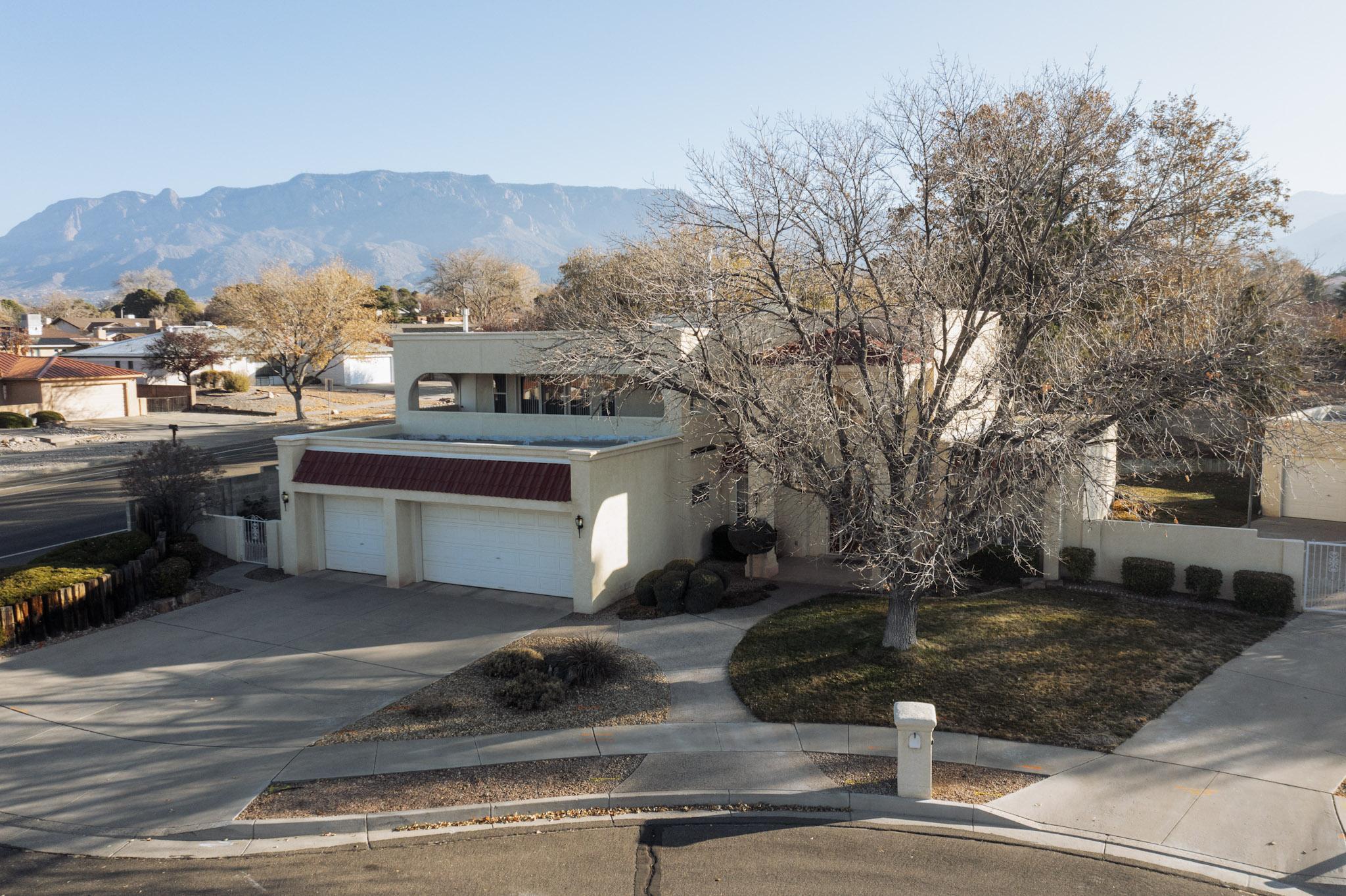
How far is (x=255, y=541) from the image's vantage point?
68.3 ft

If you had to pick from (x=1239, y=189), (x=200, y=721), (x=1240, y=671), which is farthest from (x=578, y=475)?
(x=1239, y=189)

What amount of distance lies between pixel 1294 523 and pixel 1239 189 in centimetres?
1075

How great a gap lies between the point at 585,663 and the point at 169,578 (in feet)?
32.2

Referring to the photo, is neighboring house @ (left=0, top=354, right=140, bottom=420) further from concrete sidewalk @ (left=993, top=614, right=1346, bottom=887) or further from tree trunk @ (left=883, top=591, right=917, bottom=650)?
concrete sidewalk @ (left=993, top=614, right=1346, bottom=887)

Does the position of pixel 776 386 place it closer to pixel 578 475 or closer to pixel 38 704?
pixel 578 475

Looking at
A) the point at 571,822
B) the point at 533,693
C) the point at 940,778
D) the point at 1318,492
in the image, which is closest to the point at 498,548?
the point at 533,693

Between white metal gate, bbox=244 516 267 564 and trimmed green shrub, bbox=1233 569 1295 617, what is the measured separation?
19294mm

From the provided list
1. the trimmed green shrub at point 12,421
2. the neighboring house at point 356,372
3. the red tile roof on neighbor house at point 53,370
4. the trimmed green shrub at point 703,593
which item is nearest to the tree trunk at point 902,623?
the trimmed green shrub at point 703,593

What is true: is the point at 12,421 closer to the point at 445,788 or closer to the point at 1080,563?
the point at 445,788

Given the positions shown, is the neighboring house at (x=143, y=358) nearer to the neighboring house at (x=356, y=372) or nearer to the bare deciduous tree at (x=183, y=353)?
the bare deciduous tree at (x=183, y=353)

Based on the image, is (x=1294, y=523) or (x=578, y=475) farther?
(x=1294, y=523)

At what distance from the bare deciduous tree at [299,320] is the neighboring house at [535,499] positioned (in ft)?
96.8

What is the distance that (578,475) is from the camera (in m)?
16.5

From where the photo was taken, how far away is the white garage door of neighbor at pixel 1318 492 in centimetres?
2159
